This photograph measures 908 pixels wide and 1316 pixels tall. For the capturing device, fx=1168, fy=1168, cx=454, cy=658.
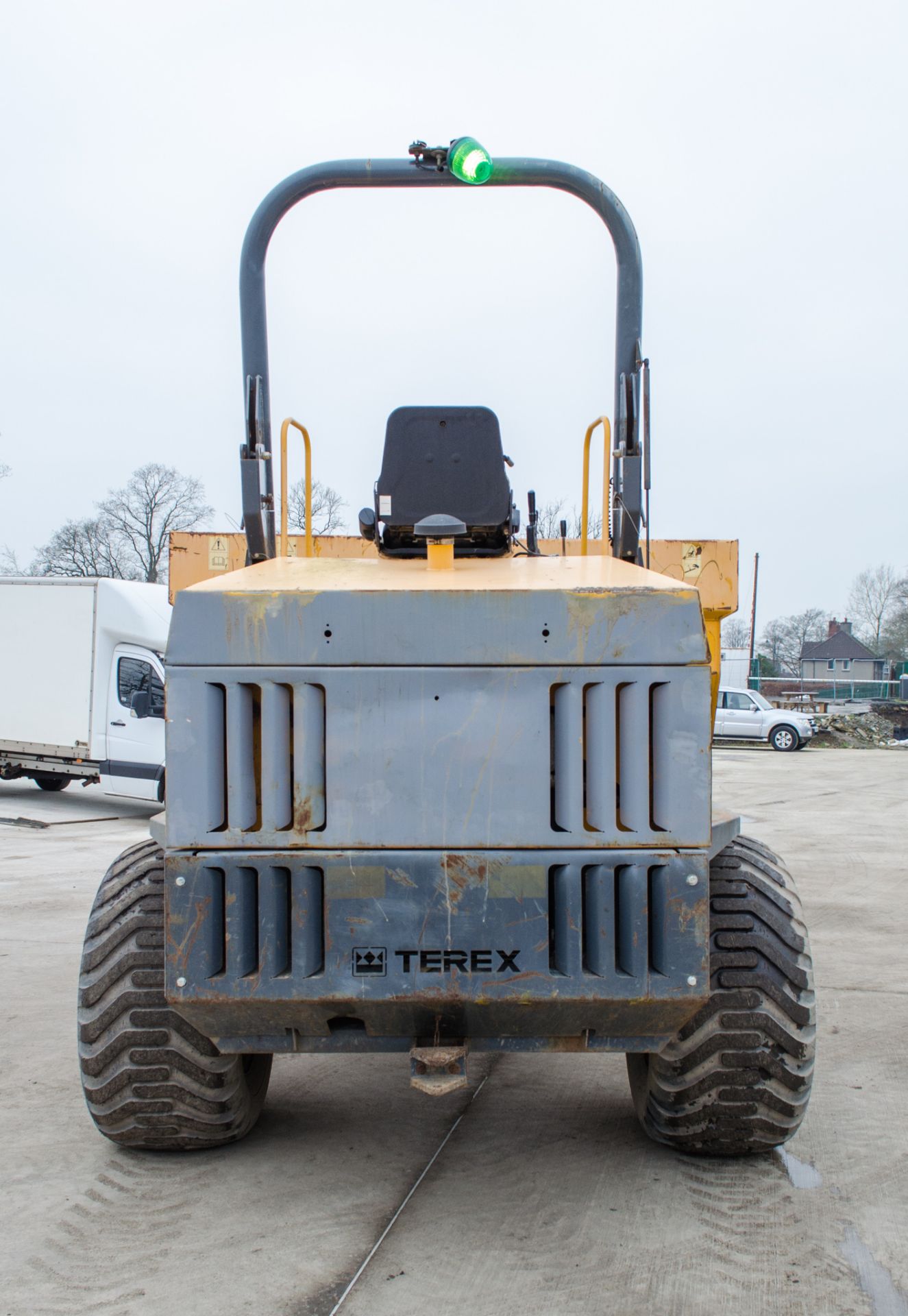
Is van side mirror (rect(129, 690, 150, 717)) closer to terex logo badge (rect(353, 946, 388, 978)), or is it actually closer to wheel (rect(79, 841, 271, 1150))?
wheel (rect(79, 841, 271, 1150))

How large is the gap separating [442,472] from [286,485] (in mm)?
578

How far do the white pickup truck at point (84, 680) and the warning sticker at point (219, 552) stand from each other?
7.39 m

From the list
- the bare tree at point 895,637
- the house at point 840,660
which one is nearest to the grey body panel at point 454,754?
the bare tree at point 895,637

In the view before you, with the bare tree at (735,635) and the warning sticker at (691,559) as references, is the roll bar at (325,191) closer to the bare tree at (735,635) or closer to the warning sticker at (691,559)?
the warning sticker at (691,559)

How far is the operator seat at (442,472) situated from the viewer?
4.32 meters

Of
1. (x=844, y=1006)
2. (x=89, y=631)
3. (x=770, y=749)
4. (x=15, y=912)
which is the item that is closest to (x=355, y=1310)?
(x=844, y=1006)

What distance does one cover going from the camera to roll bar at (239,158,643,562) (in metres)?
4.06

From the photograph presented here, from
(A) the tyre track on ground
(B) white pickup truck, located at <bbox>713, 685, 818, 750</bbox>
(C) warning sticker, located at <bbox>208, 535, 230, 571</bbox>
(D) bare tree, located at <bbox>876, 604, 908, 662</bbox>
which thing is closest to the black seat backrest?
(A) the tyre track on ground

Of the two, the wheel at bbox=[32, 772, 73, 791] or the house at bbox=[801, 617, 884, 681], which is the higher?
the wheel at bbox=[32, 772, 73, 791]

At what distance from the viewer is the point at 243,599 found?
306 cm

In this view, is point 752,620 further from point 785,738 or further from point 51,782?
point 51,782

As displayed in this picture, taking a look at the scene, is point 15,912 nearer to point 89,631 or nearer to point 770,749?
point 89,631

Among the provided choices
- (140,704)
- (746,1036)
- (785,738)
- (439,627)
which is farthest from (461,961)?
(785,738)

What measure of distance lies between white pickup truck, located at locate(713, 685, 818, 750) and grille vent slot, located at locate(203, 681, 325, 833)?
25.9 meters
